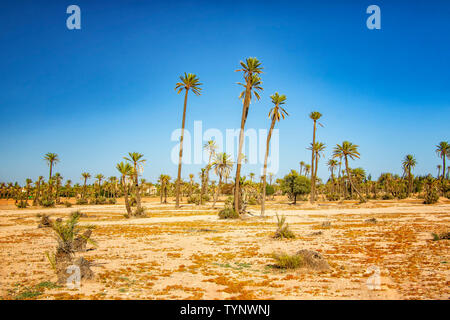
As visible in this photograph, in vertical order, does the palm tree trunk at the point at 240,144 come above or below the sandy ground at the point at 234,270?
above

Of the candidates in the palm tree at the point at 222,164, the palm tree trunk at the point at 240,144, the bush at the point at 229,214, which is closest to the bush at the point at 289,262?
the bush at the point at 229,214

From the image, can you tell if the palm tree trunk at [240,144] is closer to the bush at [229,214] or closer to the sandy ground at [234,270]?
the bush at [229,214]

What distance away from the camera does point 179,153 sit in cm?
4725

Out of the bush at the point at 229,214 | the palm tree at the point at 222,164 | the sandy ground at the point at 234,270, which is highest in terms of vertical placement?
the palm tree at the point at 222,164

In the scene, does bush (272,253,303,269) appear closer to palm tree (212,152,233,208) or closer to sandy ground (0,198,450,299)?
sandy ground (0,198,450,299)

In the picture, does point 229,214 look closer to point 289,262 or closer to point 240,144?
point 240,144

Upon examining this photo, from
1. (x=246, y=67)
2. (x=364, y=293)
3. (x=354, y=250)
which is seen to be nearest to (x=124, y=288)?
(x=364, y=293)

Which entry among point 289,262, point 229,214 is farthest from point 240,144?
point 289,262

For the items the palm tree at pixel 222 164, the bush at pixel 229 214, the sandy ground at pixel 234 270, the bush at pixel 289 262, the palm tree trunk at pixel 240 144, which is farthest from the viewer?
the palm tree at pixel 222 164

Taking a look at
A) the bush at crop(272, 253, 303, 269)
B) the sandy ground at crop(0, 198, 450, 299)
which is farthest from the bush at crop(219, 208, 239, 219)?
the bush at crop(272, 253, 303, 269)

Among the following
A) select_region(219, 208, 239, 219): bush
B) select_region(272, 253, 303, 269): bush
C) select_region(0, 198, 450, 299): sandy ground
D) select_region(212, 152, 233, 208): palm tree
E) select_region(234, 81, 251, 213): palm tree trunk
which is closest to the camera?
select_region(0, 198, 450, 299): sandy ground

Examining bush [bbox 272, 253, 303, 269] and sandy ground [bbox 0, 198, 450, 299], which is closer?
sandy ground [bbox 0, 198, 450, 299]
